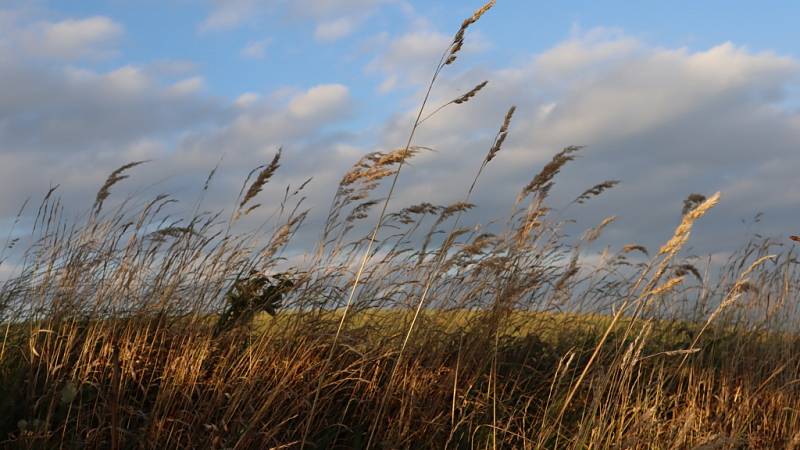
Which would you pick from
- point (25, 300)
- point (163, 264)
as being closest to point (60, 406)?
point (163, 264)

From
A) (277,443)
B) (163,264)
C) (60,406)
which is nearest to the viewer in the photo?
(277,443)

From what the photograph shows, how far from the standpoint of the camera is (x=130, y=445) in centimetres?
341

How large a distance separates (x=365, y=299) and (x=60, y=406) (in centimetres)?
171

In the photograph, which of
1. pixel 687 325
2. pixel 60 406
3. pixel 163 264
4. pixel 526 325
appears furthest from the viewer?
pixel 687 325

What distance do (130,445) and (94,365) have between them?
2.04 feet

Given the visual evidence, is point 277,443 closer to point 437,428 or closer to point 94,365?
point 437,428

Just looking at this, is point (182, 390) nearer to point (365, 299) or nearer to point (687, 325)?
point (365, 299)

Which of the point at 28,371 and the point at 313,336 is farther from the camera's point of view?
the point at 313,336

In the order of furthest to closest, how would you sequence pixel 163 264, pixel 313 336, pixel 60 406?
pixel 163 264 → pixel 313 336 → pixel 60 406

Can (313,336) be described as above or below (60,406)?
above

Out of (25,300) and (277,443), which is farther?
(25,300)

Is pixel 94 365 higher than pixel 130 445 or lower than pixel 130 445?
higher

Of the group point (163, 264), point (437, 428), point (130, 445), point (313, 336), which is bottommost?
point (130, 445)

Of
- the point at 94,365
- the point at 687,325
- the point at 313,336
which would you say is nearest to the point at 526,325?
the point at 687,325
